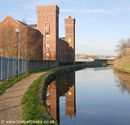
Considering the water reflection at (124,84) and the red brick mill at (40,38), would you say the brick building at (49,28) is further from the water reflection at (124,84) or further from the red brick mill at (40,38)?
the water reflection at (124,84)

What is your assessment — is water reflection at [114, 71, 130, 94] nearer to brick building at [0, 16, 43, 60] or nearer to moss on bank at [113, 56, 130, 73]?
brick building at [0, 16, 43, 60]

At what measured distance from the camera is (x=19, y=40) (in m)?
62.5

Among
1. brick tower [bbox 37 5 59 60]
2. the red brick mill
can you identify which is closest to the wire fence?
the red brick mill

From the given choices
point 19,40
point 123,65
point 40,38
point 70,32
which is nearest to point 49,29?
point 40,38

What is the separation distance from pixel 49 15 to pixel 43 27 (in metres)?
4.34

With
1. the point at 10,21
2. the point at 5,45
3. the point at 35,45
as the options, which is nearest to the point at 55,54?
the point at 35,45

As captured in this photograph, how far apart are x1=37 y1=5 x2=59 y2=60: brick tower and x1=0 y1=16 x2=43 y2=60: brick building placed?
413 inches

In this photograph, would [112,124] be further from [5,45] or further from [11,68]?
[5,45]

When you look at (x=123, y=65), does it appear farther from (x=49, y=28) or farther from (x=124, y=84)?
(x=124, y=84)

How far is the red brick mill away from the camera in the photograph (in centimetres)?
6078

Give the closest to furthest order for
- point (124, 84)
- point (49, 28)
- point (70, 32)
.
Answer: point (124, 84) < point (49, 28) < point (70, 32)

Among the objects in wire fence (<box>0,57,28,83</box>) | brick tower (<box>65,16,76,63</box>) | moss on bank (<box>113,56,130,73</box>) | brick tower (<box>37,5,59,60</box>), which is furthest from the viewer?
brick tower (<box>65,16,76,63</box>)

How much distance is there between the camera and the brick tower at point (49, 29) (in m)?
89.8

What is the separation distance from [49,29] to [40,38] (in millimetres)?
8439
